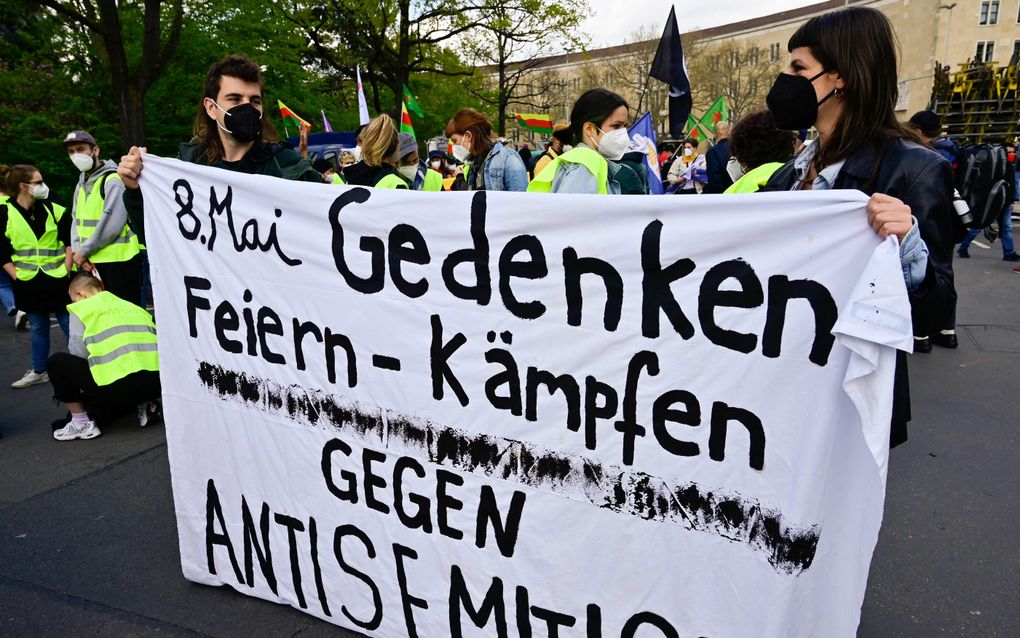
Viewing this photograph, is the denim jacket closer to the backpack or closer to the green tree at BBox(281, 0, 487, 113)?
the backpack

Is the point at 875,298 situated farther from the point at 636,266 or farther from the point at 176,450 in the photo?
the point at 176,450

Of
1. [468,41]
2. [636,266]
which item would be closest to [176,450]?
[636,266]

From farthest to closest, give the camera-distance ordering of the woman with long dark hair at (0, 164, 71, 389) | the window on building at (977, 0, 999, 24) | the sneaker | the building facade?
1. the window on building at (977, 0, 999, 24)
2. the building facade
3. the woman with long dark hair at (0, 164, 71, 389)
4. the sneaker

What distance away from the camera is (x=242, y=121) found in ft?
9.26

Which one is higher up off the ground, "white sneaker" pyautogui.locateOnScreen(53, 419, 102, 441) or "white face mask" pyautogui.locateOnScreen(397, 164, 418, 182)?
"white face mask" pyautogui.locateOnScreen(397, 164, 418, 182)

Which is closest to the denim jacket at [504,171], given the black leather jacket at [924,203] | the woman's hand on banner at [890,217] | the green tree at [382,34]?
the black leather jacket at [924,203]

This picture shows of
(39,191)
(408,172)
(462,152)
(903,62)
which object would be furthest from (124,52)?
(903,62)

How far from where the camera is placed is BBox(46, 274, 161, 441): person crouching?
4418mm

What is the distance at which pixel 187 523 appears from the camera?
2705 mm

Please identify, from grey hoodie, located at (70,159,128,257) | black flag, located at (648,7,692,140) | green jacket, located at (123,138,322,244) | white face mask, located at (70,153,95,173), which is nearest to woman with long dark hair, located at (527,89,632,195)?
green jacket, located at (123,138,322,244)

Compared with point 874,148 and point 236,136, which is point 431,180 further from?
point 874,148

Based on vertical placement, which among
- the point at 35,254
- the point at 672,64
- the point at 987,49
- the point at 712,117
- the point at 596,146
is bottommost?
the point at 35,254

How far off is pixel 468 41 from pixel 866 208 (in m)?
22.6

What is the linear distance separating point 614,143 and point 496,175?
199 centimetres
